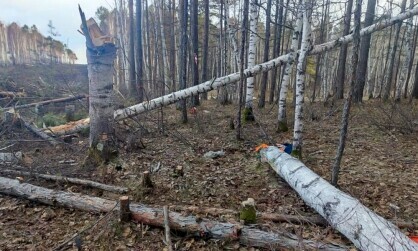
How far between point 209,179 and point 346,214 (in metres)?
2.36

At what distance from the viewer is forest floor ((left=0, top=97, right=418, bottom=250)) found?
11.4 ft

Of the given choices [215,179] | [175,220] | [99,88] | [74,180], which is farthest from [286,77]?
[74,180]

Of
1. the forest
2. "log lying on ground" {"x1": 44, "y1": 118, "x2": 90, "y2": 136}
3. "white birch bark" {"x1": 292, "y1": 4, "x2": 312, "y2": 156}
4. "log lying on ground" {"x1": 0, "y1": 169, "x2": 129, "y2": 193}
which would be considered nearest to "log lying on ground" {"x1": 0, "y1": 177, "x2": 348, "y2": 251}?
the forest

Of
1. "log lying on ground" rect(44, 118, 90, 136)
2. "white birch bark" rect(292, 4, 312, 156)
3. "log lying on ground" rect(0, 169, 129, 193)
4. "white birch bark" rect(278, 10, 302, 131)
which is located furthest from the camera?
"log lying on ground" rect(44, 118, 90, 136)

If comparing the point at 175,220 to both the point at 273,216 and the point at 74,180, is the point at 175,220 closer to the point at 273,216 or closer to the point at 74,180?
the point at 273,216

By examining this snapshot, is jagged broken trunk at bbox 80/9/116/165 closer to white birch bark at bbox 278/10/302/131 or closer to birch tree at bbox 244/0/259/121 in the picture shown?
white birch bark at bbox 278/10/302/131

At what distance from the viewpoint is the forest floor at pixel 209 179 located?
3473 millimetres

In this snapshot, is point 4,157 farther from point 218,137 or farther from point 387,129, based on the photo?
point 387,129

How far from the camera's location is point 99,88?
18.1 feet

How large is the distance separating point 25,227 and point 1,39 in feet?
137

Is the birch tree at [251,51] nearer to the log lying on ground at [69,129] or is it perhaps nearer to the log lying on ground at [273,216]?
the log lying on ground at [69,129]

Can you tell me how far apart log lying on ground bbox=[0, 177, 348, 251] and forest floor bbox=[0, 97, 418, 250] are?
10 cm

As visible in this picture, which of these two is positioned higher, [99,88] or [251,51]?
[251,51]

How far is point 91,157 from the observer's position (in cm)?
555
